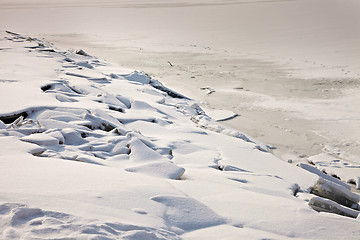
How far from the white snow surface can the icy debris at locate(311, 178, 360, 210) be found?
0.11 m

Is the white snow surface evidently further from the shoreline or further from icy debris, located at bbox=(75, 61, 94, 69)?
icy debris, located at bbox=(75, 61, 94, 69)

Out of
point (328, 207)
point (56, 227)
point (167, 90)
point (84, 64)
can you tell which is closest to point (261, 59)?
point (167, 90)

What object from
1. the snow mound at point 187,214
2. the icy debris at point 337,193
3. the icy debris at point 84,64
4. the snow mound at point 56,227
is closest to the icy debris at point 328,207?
the icy debris at point 337,193

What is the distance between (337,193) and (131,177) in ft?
5.70

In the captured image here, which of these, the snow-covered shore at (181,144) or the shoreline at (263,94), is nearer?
the snow-covered shore at (181,144)

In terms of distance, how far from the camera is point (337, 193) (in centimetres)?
301

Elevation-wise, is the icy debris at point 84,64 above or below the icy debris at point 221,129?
above

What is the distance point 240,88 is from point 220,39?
6.24 m

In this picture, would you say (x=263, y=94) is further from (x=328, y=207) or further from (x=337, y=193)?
(x=328, y=207)

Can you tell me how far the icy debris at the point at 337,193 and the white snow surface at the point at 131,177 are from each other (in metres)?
0.11

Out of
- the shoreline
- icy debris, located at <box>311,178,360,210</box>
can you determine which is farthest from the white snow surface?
the shoreline

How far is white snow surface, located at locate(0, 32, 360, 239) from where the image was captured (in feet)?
6.03

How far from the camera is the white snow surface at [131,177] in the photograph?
72.3 inches

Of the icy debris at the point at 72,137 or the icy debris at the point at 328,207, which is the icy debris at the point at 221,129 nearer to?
the icy debris at the point at 328,207
